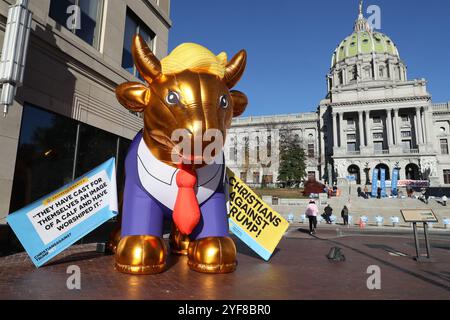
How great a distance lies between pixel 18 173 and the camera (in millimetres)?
6816

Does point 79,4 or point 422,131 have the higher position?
point 422,131

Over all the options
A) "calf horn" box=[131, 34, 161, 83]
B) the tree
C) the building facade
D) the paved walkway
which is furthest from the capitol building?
"calf horn" box=[131, 34, 161, 83]

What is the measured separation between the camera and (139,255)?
4.39 meters

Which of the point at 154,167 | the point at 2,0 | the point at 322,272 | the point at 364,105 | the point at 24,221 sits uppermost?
the point at 364,105

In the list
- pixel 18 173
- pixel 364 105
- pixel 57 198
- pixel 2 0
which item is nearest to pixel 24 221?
pixel 57 198

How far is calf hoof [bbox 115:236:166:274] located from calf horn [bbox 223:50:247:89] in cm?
265

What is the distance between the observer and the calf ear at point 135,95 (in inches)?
182

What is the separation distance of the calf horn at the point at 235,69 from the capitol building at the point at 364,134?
46299 mm

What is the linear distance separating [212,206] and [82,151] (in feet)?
17.5

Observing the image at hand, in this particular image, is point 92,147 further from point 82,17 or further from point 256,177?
point 256,177

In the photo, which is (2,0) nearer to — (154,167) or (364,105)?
(154,167)

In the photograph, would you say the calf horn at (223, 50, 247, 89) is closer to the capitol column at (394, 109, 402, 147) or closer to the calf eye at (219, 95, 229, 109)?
the calf eye at (219, 95, 229, 109)

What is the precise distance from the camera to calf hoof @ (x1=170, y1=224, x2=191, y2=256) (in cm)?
654

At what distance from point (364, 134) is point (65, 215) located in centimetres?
6349
